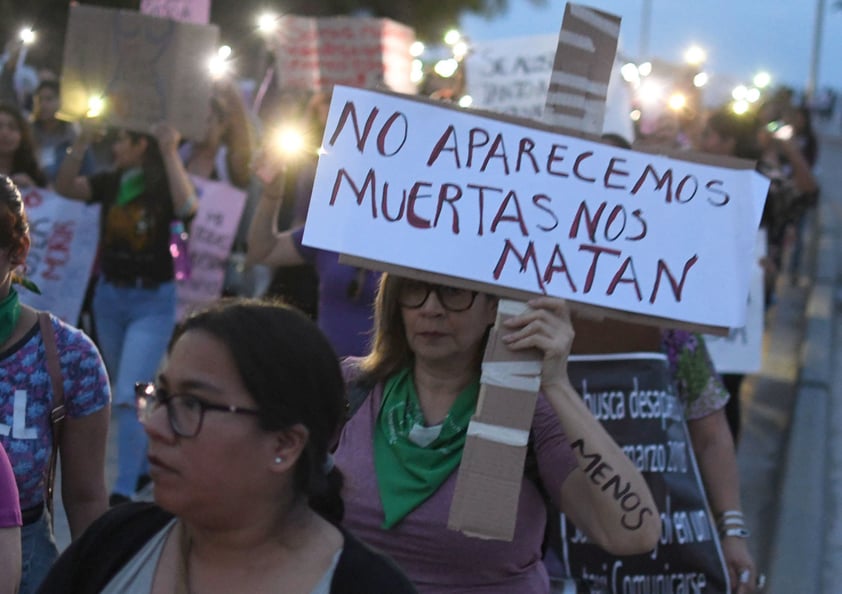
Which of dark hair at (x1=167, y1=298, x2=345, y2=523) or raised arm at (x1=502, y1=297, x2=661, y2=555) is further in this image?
raised arm at (x1=502, y1=297, x2=661, y2=555)

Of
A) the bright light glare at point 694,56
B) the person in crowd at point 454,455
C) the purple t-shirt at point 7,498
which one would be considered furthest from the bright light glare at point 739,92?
the purple t-shirt at point 7,498

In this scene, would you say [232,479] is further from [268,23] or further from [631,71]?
[631,71]

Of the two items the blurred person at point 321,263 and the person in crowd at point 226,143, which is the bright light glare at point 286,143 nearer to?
the blurred person at point 321,263

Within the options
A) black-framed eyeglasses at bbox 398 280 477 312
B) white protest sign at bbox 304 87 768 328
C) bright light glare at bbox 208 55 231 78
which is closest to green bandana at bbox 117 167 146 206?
bright light glare at bbox 208 55 231 78

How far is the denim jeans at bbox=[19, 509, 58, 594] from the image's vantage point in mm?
3148

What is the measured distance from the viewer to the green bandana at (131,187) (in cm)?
682

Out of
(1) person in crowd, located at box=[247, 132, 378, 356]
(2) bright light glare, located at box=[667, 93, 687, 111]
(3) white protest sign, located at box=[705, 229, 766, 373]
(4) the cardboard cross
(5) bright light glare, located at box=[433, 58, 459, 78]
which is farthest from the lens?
(5) bright light glare, located at box=[433, 58, 459, 78]

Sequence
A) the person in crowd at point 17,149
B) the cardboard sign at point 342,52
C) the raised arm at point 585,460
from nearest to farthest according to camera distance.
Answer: the raised arm at point 585,460 → the person in crowd at point 17,149 → the cardboard sign at point 342,52

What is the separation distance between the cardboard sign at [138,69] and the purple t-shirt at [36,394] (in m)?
3.71

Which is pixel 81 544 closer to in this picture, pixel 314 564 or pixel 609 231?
pixel 314 564

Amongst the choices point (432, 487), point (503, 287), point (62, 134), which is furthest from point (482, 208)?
point (62, 134)

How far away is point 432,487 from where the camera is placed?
9.80 ft

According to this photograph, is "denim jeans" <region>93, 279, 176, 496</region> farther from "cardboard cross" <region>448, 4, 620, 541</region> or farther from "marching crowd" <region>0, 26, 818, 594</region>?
"cardboard cross" <region>448, 4, 620, 541</region>

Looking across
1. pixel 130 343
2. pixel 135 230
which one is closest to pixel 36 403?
pixel 130 343
